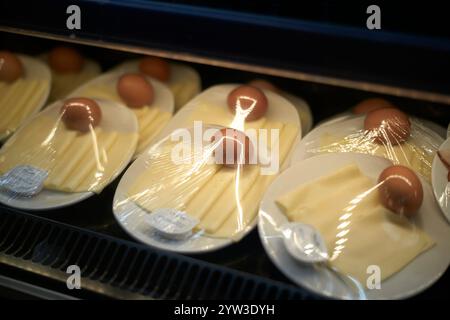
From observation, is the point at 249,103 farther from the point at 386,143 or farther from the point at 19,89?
the point at 19,89

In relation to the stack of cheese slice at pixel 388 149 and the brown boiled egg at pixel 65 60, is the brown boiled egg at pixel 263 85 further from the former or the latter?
the brown boiled egg at pixel 65 60

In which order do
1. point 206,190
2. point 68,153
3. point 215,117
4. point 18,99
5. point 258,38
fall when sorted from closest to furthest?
point 258,38 → point 206,190 → point 68,153 → point 215,117 → point 18,99

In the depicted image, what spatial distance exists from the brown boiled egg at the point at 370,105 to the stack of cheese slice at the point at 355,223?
317 mm

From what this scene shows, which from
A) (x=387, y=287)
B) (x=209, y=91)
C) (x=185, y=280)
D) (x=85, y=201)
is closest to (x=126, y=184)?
(x=85, y=201)

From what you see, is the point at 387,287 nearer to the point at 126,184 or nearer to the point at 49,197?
the point at 126,184

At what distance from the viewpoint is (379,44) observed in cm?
99

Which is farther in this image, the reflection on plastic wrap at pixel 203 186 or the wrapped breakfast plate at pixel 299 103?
the wrapped breakfast plate at pixel 299 103

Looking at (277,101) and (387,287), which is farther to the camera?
(277,101)

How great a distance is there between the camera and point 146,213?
53.7 inches

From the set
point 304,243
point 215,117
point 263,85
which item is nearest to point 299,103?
point 263,85

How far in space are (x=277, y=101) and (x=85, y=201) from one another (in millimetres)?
677

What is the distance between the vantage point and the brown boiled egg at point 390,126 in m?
1.49

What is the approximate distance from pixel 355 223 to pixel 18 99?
120 centimetres

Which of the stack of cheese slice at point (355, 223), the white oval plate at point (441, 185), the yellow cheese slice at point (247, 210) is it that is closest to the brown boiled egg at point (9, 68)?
the yellow cheese slice at point (247, 210)
